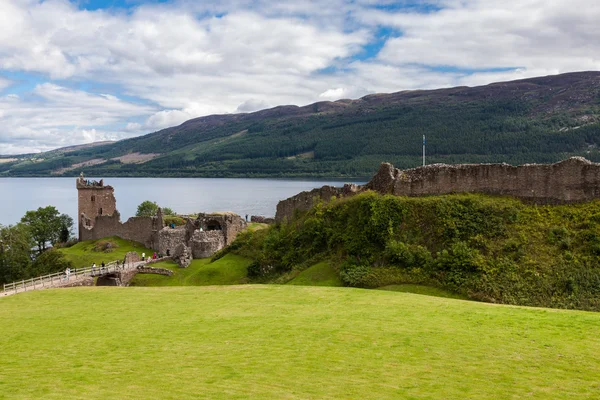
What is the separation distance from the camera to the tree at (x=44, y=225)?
267 feet

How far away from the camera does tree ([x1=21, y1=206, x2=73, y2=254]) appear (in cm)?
8138

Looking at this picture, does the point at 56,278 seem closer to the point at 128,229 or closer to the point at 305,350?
the point at 128,229

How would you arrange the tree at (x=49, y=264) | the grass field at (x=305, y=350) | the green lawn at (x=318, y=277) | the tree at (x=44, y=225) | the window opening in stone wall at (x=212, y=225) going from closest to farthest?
the grass field at (x=305, y=350), the green lawn at (x=318, y=277), the tree at (x=49, y=264), the window opening in stone wall at (x=212, y=225), the tree at (x=44, y=225)

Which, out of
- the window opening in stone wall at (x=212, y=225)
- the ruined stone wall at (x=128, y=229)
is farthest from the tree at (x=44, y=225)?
the window opening in stone wall at (x=212, y=225)

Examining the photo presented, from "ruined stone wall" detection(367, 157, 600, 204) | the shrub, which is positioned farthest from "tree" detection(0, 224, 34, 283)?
"ruined stone wall" detection(367, 157, 600, 204)

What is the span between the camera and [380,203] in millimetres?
30875

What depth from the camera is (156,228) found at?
65.9 m

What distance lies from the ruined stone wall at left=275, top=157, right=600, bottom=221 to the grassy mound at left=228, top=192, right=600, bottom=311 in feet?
2.25

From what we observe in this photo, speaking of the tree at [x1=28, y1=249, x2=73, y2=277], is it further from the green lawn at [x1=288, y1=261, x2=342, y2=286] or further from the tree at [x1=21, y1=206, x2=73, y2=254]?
the green lawn at [x1=288, y1=261, x2=342, y2=286]

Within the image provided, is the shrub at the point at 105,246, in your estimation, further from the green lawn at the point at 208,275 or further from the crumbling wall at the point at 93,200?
the green lawn at the point at 208,275

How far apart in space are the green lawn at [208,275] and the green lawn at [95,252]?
14091 millimetres

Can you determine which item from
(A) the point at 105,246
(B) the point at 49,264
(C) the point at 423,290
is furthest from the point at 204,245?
(C) the point at 423,290

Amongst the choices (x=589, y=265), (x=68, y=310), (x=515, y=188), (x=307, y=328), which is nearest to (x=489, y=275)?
(x=589, y=265)

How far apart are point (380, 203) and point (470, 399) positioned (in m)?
19.9
